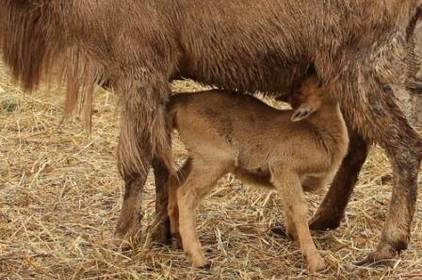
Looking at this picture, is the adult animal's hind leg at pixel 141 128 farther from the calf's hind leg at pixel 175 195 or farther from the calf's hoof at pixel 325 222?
the calf's hoof at pixel 325 222

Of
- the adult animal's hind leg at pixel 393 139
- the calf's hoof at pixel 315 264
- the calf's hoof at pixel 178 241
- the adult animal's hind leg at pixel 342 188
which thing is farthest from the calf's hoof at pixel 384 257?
the calf's hoof at pixel 178 241

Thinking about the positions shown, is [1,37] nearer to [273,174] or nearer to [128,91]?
[128,91]

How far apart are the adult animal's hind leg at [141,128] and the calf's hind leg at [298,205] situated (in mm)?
678

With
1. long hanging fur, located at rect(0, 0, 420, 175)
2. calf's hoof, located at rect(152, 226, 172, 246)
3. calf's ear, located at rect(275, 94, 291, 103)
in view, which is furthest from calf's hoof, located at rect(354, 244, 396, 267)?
calf's hoof, located at rect(152, 226, 172, 246)

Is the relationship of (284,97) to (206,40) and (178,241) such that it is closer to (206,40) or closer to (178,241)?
(206,40)

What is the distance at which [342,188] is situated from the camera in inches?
243

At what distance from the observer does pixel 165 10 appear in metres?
5.48

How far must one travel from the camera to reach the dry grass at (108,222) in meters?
5.53

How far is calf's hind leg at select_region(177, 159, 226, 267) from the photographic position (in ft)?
18.1

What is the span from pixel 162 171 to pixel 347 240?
128 centimetres

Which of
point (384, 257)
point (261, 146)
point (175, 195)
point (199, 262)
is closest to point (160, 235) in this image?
point (175, 195)

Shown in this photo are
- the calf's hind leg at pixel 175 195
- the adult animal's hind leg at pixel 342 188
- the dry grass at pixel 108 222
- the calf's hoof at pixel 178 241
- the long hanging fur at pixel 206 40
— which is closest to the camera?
the long hanging fur at pixel 206 40

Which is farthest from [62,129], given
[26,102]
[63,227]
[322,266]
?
[322,266]

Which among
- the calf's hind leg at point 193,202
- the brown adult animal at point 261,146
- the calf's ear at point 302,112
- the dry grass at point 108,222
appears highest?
the calf's ear at point 302,112
